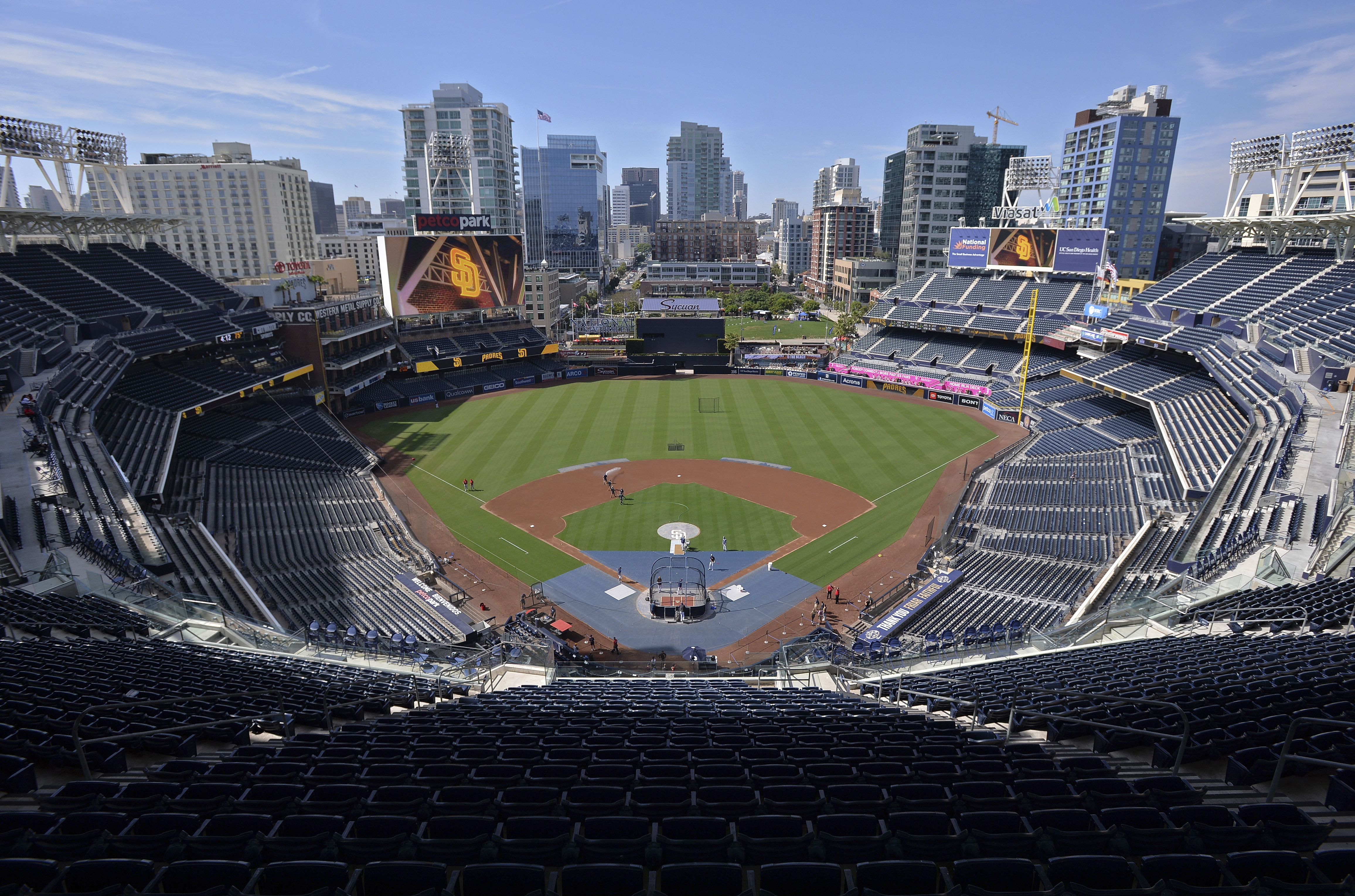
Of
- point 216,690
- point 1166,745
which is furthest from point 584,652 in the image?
point 1166,745

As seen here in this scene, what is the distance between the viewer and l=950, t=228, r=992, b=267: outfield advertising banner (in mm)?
77625

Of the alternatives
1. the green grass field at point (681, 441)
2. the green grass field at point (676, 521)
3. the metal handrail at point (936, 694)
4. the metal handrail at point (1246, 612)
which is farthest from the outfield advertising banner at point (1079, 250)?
the metal handrail at point (936, 694)

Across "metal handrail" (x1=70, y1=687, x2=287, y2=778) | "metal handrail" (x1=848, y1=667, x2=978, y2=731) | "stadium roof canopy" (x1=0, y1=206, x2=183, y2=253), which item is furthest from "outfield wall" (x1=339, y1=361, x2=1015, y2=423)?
"metal handrail" (x1=70, y1=687, x2=287, y2=778)

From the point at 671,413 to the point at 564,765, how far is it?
55831mm

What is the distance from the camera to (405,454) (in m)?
51.4

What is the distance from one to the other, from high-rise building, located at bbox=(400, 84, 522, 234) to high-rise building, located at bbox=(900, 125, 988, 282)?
7233 centimetres

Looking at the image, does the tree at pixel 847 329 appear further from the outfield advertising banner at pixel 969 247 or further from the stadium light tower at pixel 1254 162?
the stadium light tower at pixel 1254 162

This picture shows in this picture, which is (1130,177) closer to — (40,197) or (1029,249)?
(1029,249)

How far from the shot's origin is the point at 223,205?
387 feet

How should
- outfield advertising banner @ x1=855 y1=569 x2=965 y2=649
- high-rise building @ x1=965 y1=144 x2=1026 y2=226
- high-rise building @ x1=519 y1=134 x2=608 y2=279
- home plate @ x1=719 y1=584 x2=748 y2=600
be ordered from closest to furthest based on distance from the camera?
outfield advertising banner @ x1=855 y1=569 x2=965 y2=649
home plate @ x1=719 y1=584 x2=748 y2=600
high-rise building @ x1=965 y1=144 x2=1026 y2=226
high-rise building @ x1=519 y1=134 x2=608 y2=279

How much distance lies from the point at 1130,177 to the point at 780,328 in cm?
5651

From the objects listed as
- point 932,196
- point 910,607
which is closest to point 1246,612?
point 910,607

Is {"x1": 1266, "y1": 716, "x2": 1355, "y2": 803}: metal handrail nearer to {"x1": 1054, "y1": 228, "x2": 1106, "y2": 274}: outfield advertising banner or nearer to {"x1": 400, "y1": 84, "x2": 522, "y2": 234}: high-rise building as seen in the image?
{"x1": 1054, "y1": 228, "x2": 1106, "y2": 274}: outfield advertising banner

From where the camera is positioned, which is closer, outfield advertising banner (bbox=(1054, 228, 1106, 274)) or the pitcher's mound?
the pitcher's mound
